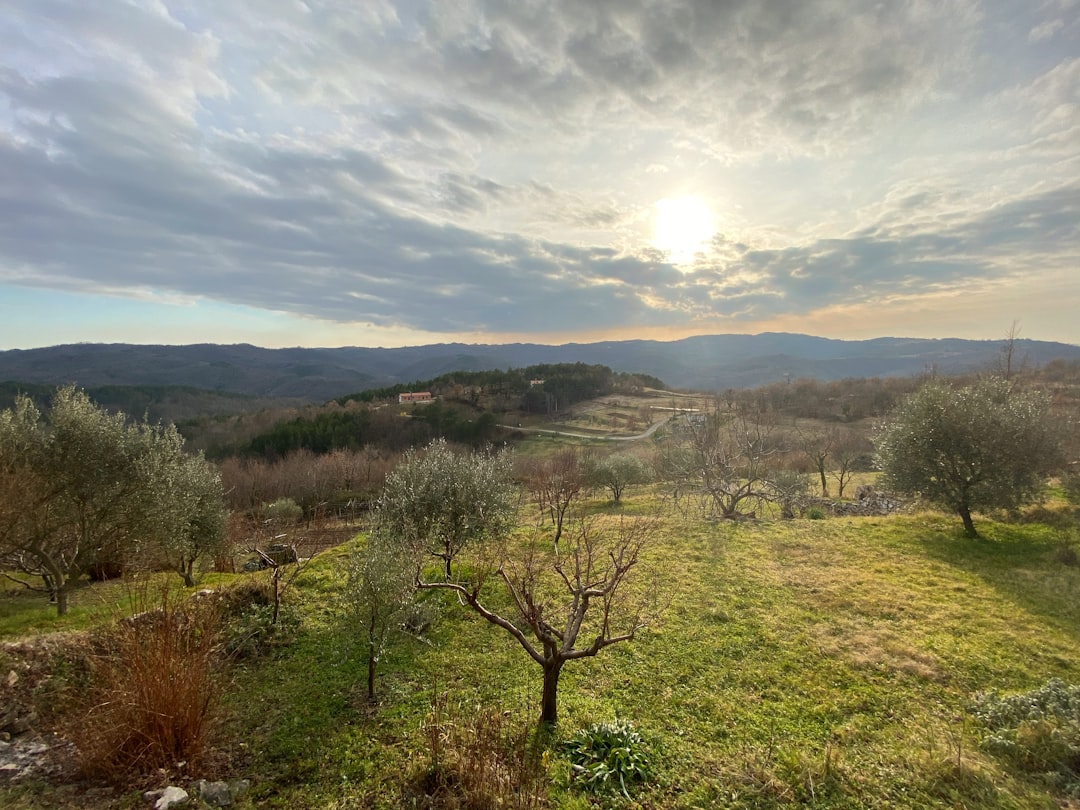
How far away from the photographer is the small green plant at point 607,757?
21.5ft

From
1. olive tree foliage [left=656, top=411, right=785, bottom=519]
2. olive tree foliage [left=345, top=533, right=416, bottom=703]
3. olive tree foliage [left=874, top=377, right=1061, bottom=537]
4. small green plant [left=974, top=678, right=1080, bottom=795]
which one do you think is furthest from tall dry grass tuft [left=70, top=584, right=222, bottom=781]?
olive tree foliage [left=874, top=377, right=1061, bottom=537]

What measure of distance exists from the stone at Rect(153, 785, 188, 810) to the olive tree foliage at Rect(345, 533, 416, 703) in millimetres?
3134

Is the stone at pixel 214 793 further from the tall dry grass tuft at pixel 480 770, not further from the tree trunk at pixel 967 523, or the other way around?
the tree trunk at pixel 967 523

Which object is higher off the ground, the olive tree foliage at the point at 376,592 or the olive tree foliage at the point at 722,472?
the olive tree foliage at the point at 376,592

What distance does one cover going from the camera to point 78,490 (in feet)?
42.2

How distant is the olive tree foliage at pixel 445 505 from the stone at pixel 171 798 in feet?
28.2

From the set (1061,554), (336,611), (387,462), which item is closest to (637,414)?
(387,462)

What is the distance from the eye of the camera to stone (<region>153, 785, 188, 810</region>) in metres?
5.68

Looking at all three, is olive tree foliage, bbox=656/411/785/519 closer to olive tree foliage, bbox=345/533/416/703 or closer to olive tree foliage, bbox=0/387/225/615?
olive tree foliage, bbox=345/533/416/703

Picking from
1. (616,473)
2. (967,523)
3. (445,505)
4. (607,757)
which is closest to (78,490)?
Result: (445,505)

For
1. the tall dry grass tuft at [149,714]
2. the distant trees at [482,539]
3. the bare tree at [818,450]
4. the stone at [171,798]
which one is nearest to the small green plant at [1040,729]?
the distant trees at [482,539]

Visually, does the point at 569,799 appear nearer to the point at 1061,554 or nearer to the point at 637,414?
the point at 1061,554

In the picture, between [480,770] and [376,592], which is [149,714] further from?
[480,770]

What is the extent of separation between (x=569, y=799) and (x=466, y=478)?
36.5 ft
